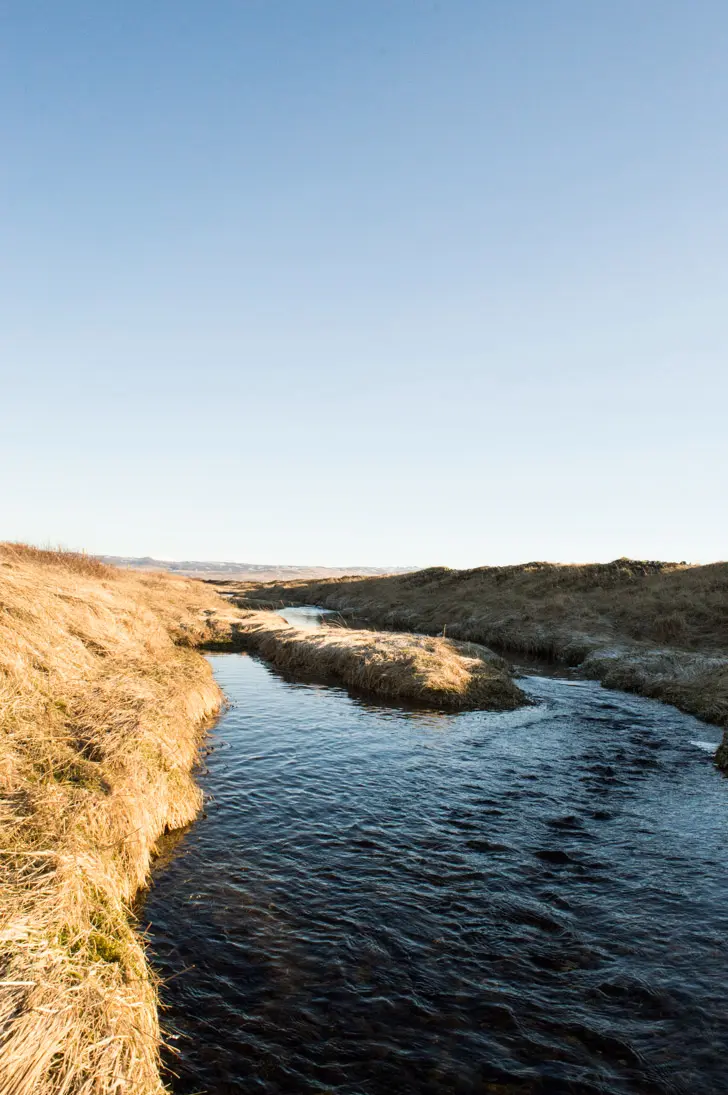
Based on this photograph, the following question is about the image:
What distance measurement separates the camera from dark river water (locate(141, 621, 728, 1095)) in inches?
260

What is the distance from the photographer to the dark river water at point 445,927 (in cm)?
661

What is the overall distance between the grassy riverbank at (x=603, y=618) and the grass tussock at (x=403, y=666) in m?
7.14

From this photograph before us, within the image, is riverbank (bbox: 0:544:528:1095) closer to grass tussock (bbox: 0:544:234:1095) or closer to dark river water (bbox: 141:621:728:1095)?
grass tussock (bbox: 0:544:234:1095)

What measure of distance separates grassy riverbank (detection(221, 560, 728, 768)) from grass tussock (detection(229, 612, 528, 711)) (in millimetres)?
7141

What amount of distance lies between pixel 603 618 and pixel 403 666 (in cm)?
2512

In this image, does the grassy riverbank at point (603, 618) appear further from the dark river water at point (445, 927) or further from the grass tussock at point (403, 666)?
the dark river water at point (445, 927)

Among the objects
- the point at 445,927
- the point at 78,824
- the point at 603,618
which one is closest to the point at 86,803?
the point at 78,824

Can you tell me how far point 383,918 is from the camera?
30.3 feet

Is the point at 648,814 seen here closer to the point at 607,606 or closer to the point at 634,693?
the point at 634,693

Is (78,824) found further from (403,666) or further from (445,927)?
(403,666)

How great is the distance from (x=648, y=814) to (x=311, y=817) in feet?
25.3

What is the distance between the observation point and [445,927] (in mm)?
9047

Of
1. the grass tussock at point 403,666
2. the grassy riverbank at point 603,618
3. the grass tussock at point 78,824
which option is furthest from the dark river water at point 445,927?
the grass tussock at point 403,666

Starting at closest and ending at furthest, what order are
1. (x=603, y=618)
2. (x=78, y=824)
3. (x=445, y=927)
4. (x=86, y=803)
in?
(x=78, y=824), (x=445, y=927), (x=86, y=803), (x=603, y=618)
